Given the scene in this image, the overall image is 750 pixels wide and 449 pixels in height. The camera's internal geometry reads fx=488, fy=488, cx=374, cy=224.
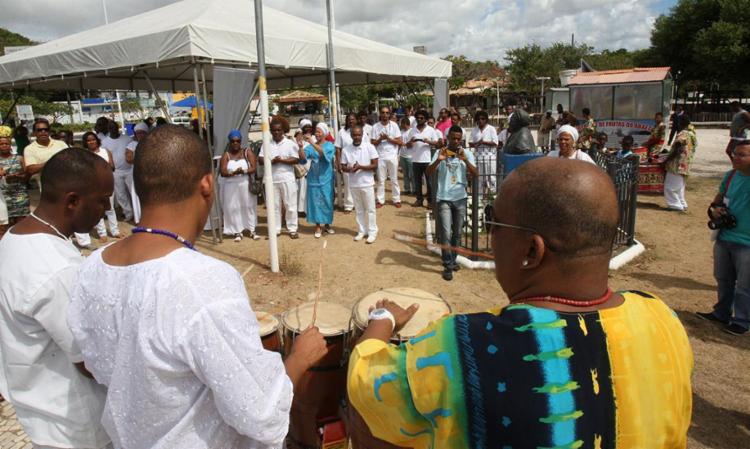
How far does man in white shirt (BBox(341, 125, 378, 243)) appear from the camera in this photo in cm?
783

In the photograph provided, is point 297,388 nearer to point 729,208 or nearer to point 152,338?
point 152,338

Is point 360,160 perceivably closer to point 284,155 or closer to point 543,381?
point 284,155

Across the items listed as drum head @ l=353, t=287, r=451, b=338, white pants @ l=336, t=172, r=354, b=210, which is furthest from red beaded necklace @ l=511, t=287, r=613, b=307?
white pants @ l=336, t=172, r=354, b=210

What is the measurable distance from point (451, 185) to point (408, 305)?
3.44m

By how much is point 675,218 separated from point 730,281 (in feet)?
15.7

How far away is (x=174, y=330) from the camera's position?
1259 millimetres

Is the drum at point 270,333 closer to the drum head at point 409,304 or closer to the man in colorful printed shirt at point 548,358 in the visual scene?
the drum head at point 409,304

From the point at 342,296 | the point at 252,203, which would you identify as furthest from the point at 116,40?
the point at 342,296

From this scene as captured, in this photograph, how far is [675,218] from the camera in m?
8.97

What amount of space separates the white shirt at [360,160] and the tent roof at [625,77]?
12.1 meters

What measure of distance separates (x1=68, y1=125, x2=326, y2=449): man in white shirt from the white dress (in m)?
6.55

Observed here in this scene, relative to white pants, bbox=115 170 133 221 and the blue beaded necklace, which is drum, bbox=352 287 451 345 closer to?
the blue beaded necklace

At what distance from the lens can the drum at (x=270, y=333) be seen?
9.47 feet

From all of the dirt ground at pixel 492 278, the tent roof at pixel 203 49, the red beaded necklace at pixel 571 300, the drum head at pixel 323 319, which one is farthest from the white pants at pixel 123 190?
the red beaded necklace at pixel 571 300
